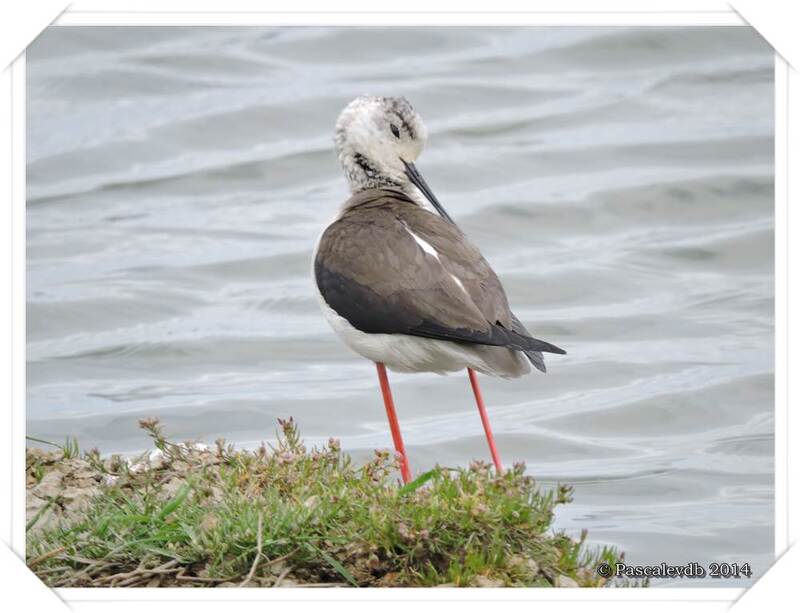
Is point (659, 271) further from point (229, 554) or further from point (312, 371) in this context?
point (229, 554)

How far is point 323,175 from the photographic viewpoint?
1551 cm

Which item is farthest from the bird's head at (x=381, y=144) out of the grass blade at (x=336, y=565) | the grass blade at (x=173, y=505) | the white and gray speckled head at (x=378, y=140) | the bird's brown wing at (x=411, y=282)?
the grass blade at (x=336, y=565)

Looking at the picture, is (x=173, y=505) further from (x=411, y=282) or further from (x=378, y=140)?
(x=378, y=140)

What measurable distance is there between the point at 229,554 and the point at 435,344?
1.65m

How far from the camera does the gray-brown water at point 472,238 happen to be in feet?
32.8

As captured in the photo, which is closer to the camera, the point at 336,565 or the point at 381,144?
the point at 336,565

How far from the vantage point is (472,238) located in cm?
1407

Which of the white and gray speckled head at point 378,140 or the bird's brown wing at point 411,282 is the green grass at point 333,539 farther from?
the white and gray speckled head at point 378,140

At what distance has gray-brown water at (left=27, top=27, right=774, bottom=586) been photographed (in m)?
9.99

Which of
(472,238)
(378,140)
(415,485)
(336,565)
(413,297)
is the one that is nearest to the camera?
(336,565)

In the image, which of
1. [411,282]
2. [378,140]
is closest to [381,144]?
[378,140]

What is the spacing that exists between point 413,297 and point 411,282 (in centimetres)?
10

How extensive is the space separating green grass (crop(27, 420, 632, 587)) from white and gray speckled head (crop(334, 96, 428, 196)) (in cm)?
246

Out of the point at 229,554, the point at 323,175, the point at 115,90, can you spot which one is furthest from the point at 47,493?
the point at 115,90
